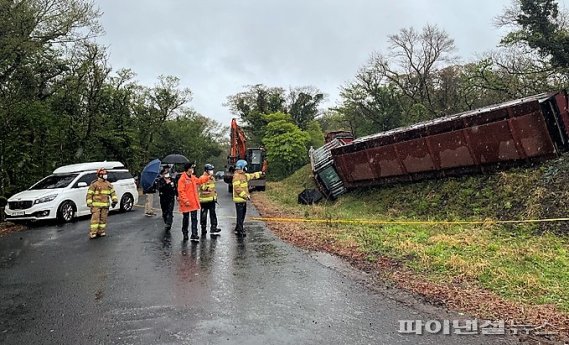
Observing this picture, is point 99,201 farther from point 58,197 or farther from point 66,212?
point 66,212

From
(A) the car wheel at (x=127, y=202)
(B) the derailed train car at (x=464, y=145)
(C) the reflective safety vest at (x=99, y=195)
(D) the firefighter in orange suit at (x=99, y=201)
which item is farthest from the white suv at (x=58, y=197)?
(B) the derailed train car at (x=464, y=145)

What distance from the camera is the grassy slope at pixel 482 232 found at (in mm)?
5898

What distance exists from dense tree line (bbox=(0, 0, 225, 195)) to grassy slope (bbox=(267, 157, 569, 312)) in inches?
394

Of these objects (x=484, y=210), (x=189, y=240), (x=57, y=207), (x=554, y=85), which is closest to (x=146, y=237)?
(x=189, y=240)

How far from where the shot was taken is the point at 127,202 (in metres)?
Result: 15.9

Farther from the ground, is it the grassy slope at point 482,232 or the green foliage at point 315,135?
the green foliage at point 315,135

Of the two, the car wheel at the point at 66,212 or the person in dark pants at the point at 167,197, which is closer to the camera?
the person in dark pants at the point at 167,197

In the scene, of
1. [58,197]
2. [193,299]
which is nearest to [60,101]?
[58,197]

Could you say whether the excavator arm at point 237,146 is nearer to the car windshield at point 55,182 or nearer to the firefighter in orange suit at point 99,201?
the car windshield at point 55,182

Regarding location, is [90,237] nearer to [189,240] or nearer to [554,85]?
[189,240]

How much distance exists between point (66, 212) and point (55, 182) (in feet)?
4.15

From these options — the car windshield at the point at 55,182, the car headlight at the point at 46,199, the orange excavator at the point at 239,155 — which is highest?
the orange excavator at the point at 239,155

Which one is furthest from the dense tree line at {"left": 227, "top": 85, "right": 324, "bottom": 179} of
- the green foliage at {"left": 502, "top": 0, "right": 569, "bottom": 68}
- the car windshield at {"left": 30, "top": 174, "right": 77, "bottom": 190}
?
the car windshield at {"left": 30, "top": 174, "right": 77, "bottom": 190}

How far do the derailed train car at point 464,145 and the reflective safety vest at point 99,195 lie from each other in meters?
8.68
